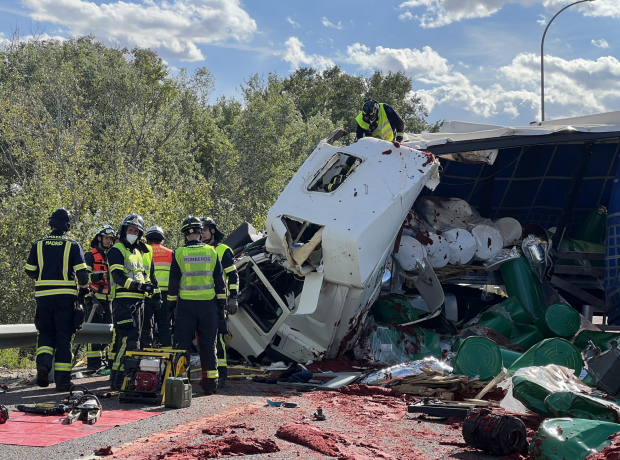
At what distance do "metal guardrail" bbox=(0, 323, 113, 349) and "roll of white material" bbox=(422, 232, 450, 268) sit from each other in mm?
4713

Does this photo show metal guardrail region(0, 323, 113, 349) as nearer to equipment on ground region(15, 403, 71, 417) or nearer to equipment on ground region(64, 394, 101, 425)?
equipment on ground region(15, 403, 71, 417)

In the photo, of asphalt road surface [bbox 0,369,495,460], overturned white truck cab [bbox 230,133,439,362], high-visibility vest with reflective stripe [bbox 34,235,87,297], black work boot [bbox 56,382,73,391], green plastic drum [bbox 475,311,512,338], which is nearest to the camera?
asphalt road surface [bbox 0,369,495,460]

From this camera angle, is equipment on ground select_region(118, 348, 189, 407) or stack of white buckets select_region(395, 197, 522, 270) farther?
stack of white buckets select_region(395, 197, 522, 270)

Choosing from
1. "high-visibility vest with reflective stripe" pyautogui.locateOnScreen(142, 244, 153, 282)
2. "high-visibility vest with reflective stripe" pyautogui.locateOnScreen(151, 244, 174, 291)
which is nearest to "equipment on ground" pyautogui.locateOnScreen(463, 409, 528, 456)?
"high-visibility vest with reflective stripe" pyautogui.locateOnScreen(142, 244, 153, 282)

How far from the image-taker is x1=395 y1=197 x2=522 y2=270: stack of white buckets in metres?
9.61

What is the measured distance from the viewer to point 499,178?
12555mm

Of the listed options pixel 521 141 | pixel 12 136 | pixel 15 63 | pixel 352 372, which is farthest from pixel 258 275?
pixel 15 63

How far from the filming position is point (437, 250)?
1005 centimetres

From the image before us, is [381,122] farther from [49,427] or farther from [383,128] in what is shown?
[49,427]

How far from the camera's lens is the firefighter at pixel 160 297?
26.3 feet

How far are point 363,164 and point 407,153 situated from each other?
617mm

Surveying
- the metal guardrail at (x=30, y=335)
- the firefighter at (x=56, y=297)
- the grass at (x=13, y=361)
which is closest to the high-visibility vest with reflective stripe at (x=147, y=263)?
the firefighter at (x=56, y=297)

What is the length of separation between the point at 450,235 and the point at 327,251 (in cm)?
342

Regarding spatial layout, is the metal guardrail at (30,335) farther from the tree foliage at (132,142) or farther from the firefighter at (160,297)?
the tree foliage at (132,142)
